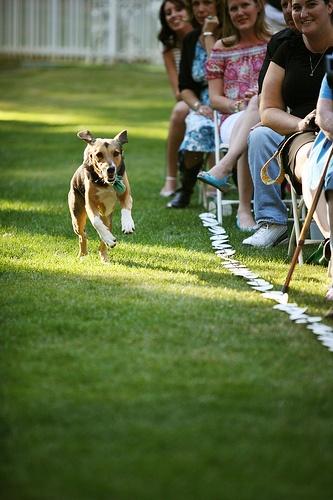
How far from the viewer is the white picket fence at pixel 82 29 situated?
Result: 28547 mm

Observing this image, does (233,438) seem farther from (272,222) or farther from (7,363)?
(272,222)

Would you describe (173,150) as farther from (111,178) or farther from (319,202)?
(319,202)

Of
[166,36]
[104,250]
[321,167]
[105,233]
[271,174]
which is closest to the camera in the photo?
[321,167]

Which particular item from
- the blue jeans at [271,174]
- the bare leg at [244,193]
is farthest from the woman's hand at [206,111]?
the blue jeans at [271,174]

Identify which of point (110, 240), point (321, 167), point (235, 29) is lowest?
point (110, 240)

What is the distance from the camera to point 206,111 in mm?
9219

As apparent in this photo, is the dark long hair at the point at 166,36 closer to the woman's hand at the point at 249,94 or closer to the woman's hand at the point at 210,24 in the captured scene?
the woman's hand at the point at 210,24

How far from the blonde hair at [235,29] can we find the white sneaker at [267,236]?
2.06m

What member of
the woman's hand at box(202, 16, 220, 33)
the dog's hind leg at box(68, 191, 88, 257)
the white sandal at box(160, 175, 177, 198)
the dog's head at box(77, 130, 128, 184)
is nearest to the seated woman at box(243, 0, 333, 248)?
the dog's head at box(77, 130, 128, 184)

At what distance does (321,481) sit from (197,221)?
5.55 m

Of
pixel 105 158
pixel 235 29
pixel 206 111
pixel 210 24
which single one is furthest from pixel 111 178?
pixel 210 24

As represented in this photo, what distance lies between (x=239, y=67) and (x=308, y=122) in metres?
2.70

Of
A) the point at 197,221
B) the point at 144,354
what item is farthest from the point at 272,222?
the point at 144,354

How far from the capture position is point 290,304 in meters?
5.49
